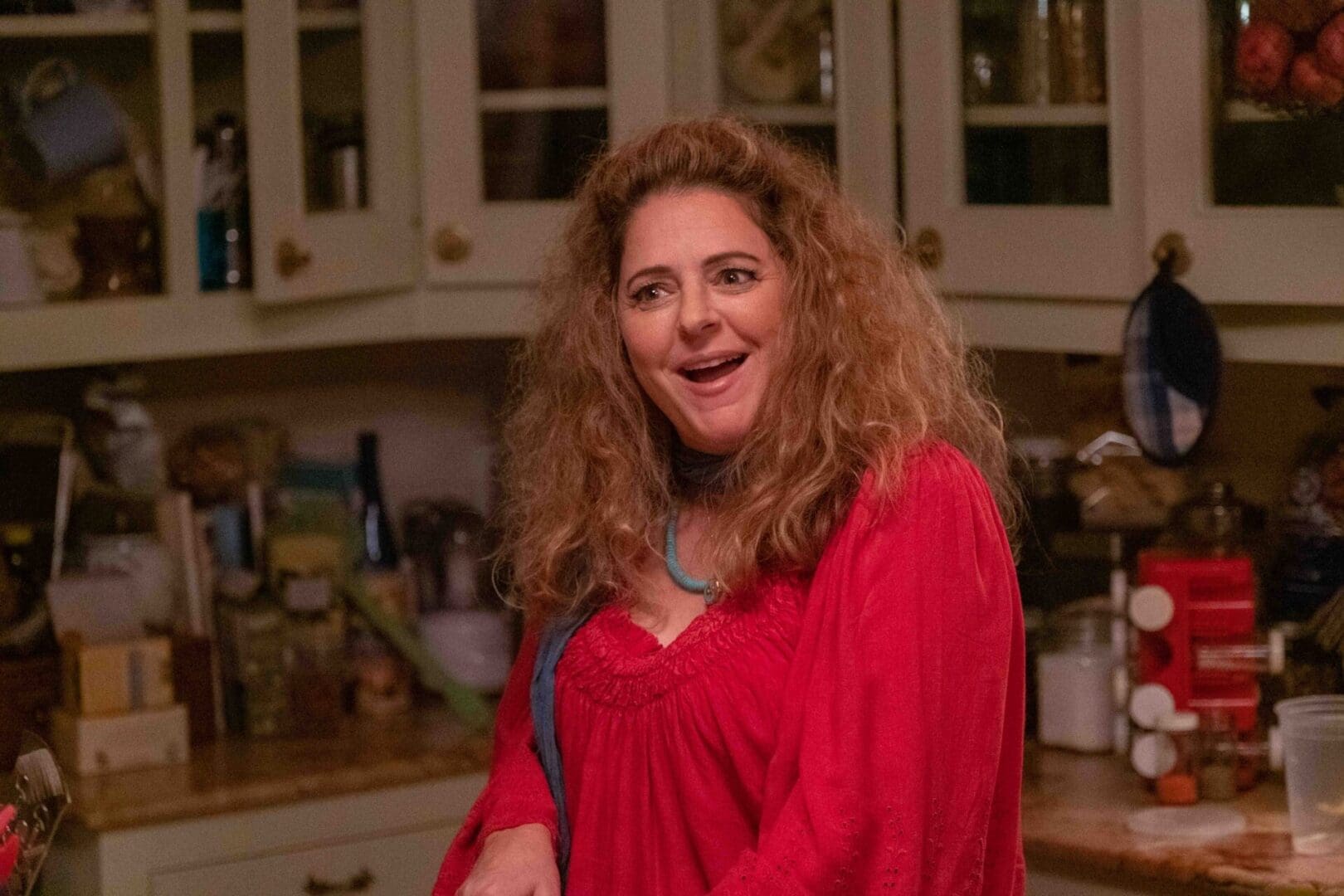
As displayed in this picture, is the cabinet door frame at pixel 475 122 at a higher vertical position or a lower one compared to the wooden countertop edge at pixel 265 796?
higher

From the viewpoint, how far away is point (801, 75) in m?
2.45

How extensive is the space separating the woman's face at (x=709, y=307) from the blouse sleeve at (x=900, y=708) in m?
0.17

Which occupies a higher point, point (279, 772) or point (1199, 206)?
point (1199, 206)

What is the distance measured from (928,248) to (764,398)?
86 cm

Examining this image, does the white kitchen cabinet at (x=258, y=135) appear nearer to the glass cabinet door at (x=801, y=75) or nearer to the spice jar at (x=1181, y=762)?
the glass cabinet door at (x=801, y=75)

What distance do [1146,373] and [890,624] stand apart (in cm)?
87

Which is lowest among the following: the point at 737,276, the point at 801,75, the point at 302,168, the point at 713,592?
the point at 713,592

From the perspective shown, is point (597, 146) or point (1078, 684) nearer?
point (1078, 684)

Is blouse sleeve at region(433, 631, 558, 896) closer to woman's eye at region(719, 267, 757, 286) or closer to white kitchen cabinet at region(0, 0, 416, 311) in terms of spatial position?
woman's eye at region(719, 267, 757, 286)

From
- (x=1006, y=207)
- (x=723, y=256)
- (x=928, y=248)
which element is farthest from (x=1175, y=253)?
(x=723, y=256)

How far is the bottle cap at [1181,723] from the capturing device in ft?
6.70

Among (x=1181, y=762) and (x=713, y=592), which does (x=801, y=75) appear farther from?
(x=713, y=592)

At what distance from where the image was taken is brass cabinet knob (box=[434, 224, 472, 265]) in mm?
2447

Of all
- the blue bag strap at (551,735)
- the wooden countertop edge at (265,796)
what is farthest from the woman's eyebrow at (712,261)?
the wooden countertop edge at (265,796)
